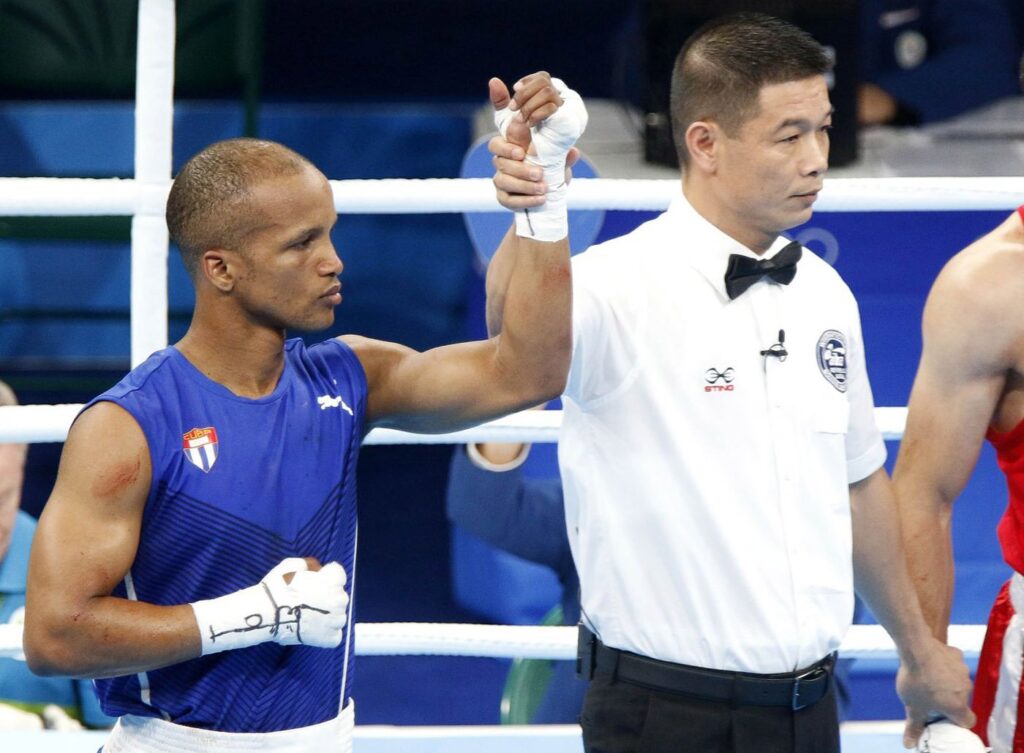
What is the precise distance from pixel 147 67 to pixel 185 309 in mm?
2521

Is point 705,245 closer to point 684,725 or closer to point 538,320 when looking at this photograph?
point 538,320

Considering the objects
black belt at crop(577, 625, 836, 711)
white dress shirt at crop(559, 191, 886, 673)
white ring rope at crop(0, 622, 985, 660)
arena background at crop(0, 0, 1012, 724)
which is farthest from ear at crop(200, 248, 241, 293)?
arena background at crop(0, 0, 1012, 724)

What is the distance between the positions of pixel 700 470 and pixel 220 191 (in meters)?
0.66

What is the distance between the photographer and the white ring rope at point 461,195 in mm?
2320

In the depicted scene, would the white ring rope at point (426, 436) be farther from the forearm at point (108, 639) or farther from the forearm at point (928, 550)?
the forearm at point (108, 639)

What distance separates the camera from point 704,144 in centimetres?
203

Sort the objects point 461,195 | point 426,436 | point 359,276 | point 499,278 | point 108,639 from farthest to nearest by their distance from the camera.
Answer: point 359,276 → point 461,195 → point 426,436 → point 499,278 → point 108,639

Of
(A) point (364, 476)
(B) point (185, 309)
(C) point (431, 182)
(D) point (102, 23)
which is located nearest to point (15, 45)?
(D) point (102, 23)

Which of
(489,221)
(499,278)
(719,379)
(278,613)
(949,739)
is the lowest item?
(949,739)

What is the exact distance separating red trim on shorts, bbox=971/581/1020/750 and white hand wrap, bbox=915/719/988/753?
1.6 inches

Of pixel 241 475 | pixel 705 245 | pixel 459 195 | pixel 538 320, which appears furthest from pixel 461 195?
pixel 241 475

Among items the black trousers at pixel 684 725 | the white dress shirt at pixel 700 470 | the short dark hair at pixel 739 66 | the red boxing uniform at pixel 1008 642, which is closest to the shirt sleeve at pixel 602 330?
the white dress shirt at pixel 700 470

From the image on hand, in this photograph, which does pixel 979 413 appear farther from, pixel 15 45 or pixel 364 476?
pixel 15 45

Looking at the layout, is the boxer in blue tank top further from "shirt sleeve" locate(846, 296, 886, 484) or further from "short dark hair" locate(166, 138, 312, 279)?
"shirt sleeve" locate(846, 296, 886, 484)
